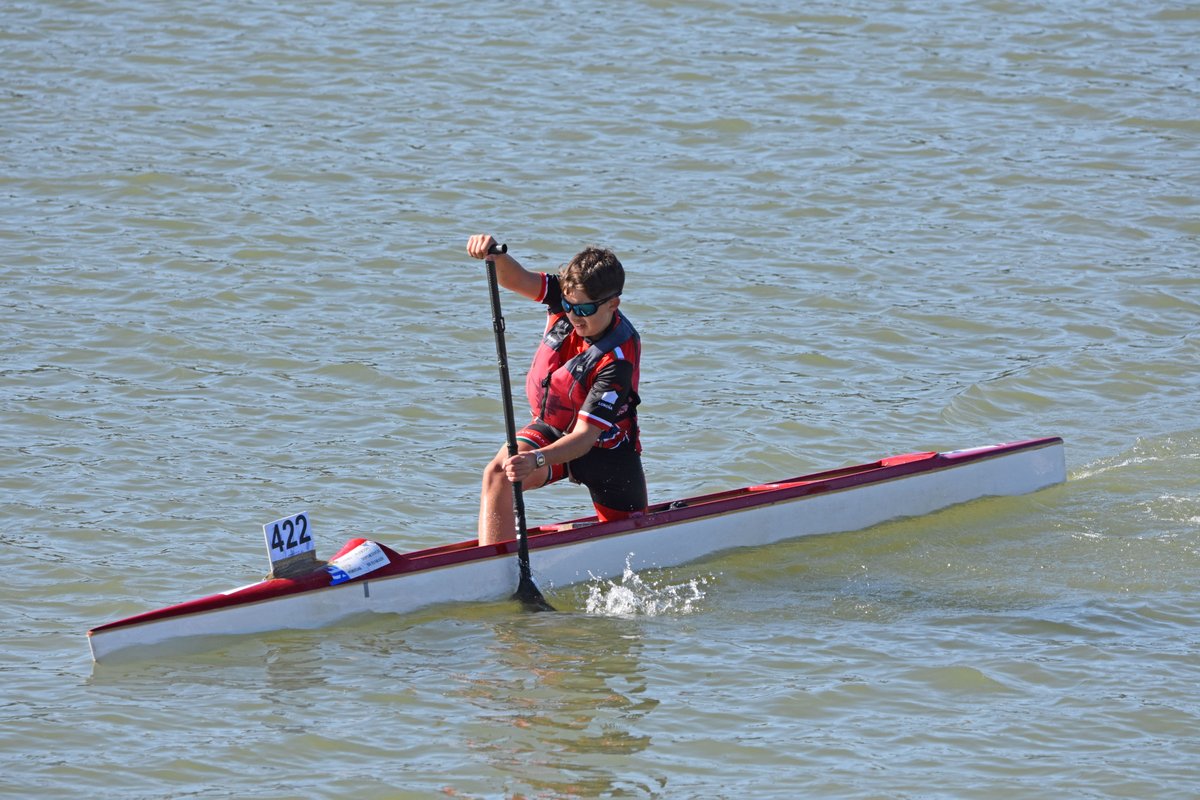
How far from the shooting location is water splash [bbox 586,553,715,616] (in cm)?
727

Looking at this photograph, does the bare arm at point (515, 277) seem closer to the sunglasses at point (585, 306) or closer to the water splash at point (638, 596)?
the sunglasses at point (585, 306)

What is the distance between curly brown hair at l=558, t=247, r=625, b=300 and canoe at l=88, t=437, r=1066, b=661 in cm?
121

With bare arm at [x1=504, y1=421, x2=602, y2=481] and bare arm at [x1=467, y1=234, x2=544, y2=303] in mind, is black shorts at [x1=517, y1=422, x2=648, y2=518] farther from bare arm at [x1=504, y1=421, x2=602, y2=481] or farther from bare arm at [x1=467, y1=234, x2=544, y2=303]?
bare arm at [x1=467, y1=234, x2=544, y2=303]

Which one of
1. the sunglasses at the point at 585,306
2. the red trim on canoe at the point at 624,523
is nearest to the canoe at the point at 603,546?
the red trim on canoe at the point at 624,523

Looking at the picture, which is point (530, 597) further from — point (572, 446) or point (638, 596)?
point (572, 446)

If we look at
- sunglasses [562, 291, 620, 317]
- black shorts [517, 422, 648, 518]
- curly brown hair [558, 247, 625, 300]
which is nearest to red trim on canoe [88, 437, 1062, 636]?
black shorts [517, 422, 648, 518]

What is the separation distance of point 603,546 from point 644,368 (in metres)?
3.59

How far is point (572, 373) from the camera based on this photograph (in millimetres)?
7250

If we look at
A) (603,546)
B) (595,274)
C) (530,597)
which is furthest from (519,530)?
(595,274)

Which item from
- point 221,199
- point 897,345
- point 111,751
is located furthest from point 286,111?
point 111,751

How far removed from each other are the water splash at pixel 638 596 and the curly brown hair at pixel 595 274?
1397mm

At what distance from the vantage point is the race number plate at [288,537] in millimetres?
6656

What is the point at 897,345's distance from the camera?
445 inches

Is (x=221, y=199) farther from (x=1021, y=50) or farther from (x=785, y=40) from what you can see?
(x=1021, y=50)
